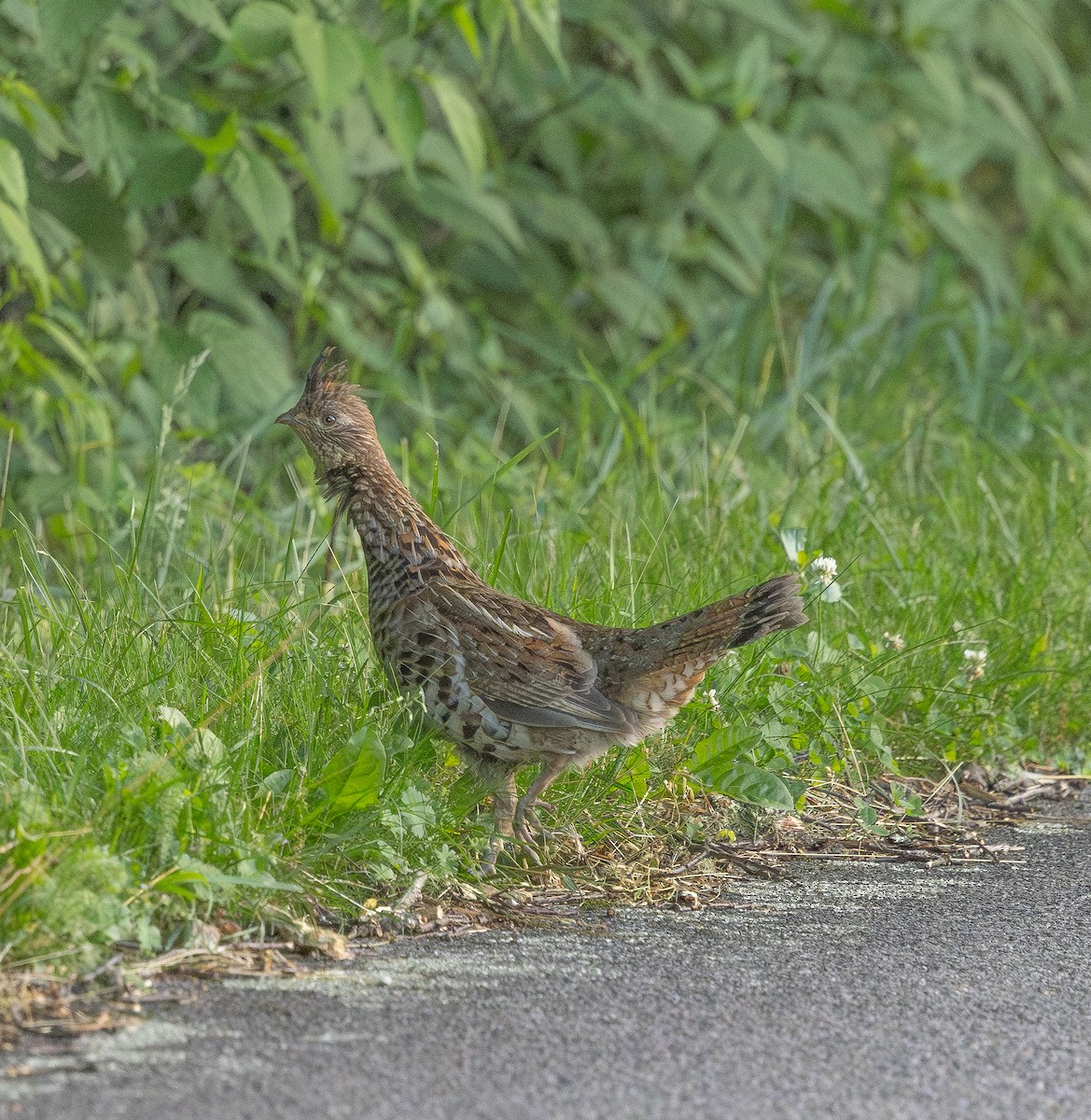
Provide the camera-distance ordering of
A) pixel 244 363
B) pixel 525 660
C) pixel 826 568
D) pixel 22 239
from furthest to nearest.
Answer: pixel 244 363, pixel 22 239, pixel 826 568, pixel 525 660

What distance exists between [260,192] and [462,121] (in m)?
0.83

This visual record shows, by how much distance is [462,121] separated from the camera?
20.6ft

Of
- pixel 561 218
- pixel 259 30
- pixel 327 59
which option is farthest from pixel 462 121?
pixel 561 218

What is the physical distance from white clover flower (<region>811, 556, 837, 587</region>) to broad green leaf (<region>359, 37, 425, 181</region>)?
235 centimetres

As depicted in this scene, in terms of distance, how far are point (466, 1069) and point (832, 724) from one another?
6.74 feet

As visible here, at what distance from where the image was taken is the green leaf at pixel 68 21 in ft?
17.1

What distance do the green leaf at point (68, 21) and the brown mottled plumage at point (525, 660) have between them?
2142 mm

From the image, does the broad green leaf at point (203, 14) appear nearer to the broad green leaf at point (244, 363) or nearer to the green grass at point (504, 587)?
the broad green leaf at point (244, 363)

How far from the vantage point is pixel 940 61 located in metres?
8.82

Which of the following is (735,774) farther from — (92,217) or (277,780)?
(92,217)

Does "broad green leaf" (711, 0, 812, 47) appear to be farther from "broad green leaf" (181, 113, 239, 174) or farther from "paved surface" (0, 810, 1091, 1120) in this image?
"paved surface" (0, 810, 1091, 1120)

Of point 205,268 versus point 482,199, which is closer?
point 205,268

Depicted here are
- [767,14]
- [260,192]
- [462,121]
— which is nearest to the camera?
[260,192]

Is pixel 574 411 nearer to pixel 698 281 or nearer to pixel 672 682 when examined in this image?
pixel 698 281
